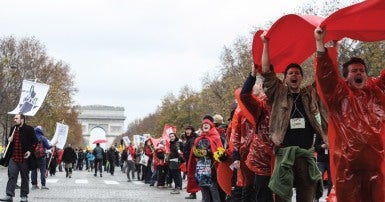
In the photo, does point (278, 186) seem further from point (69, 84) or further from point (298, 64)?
point (69, 84)

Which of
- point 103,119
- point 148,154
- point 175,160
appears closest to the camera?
point 175,160

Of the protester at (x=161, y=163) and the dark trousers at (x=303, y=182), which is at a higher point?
the protester at (x=161, y=163)

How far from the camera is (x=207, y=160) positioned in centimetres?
1302

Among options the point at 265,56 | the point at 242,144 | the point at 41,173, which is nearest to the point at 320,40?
the point at 265,56

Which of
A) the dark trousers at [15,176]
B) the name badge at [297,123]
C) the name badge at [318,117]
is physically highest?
the name badge at [318,117]

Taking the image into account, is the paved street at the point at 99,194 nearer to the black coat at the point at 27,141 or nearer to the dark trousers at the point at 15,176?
the dark trousers at the point at 15,176

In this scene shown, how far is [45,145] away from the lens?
827 inches

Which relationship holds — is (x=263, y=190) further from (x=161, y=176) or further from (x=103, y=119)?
(x=103, y=119)

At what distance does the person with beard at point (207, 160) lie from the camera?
12.6 meters

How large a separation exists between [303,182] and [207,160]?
601 centimetres

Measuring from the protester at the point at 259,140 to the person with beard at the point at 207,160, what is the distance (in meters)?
4.56

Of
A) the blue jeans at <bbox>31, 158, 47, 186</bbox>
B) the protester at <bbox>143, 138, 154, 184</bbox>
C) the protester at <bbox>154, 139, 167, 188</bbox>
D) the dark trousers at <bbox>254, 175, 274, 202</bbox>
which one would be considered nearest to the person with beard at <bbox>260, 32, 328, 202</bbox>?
the dark trousers at <bbox>254, 175, 274, 202</bbox>

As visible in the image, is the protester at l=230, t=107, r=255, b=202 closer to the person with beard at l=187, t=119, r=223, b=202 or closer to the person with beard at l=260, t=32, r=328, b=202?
the person with beard at l=260, t=32, r=328, b=202

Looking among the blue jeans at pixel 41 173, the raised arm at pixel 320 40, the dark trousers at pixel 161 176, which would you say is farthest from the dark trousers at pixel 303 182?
the dark trousers at pixel 161 176
